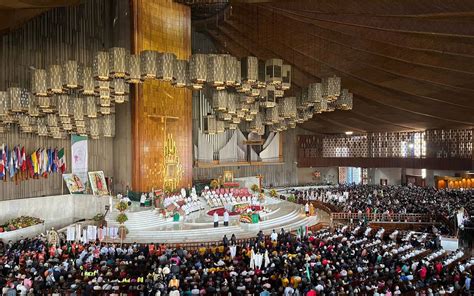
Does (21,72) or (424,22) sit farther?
(21,72)

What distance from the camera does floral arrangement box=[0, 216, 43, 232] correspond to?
61.4 ft

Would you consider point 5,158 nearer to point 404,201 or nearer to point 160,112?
point 160,112

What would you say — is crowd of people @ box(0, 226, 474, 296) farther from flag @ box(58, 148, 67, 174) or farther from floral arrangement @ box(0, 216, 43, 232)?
flag @ box(58, 148, 67, 174)

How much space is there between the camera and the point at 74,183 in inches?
965

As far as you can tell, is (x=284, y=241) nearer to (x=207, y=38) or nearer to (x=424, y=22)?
(x=424, y=22)

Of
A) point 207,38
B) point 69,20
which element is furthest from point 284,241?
point 207,38

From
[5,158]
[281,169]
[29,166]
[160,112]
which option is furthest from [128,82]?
[281,169]

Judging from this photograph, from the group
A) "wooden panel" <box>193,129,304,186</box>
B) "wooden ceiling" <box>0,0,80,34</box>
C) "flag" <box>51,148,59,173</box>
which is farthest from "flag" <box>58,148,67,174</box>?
"wooden panel" <box>193,129,304,186</box>

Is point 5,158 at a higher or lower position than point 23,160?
higher

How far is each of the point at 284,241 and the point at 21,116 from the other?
1403cm

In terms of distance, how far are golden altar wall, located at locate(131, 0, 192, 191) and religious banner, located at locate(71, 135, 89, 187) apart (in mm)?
3225

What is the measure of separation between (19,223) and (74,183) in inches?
208

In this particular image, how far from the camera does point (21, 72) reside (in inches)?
A: 867

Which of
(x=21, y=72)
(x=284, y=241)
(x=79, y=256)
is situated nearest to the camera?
(x=79, y=256)
